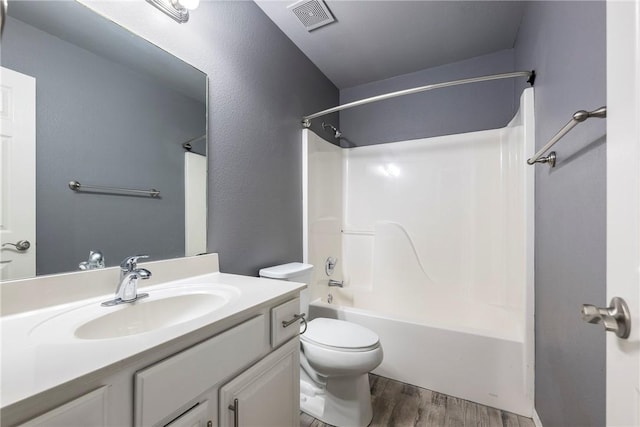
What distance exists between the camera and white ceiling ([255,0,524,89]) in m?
1.64

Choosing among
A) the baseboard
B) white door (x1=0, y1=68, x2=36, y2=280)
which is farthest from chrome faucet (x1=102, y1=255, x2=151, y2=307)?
the baseboard

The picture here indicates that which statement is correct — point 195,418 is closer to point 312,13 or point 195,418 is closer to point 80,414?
point 80,414

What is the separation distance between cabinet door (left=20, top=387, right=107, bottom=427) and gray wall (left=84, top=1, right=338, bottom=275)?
0.86 m

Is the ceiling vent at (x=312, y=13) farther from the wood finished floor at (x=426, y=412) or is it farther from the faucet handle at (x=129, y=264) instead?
the wood finished floor at (x=426, y=412)

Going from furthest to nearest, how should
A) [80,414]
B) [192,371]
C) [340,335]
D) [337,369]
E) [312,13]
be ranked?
[312,13] < [340,335] < [337,369] < [192,371] < [80,414]

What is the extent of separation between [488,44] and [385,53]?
749 millimetres

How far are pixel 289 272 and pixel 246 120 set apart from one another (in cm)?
91

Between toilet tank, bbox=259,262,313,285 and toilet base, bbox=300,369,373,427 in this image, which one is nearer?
toilet base, bbox=300,369,373,427

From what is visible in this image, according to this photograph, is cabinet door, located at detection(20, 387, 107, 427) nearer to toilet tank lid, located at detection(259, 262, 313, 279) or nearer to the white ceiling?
toilet tank lid, located at detection(259, 262, 313, 279)

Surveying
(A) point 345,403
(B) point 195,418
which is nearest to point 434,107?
(A) point 345,403

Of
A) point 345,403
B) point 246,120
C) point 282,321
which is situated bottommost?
point 345,403

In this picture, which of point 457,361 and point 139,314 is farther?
point 457,361

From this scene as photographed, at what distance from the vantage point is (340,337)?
1402 mm

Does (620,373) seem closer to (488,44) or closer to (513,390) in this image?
(513,390)
